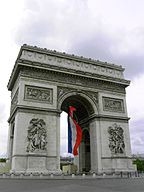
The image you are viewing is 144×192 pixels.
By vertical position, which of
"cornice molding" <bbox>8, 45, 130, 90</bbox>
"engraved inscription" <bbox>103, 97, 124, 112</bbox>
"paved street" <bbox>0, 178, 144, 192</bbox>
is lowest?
"paved street" <bbox>0, 178, 144, 192</bbox>

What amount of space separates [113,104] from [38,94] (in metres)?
10.3

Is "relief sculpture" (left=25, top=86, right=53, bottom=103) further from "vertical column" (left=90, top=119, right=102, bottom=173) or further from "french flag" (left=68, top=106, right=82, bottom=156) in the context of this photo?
"vertical column" (left=90, top=119, right=102, bottom=173)

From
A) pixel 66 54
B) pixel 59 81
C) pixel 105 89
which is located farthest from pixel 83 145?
pixel 66 54

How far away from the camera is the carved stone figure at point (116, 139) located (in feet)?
91.5

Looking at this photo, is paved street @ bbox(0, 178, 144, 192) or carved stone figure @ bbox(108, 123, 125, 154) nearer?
paved street @ bbox(0, 178, 144, 192)

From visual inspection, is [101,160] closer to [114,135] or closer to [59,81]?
[114,135]

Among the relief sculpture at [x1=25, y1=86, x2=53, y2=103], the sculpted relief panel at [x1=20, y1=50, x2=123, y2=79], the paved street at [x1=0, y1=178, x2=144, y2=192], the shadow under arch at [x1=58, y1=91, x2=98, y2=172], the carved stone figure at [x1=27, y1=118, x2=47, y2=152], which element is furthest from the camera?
the shadow under arch at [x1=58, y1=91, x2=98, y2=172]

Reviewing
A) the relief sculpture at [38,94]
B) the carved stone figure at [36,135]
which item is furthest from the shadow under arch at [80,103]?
the carved stone figure at [36,135]

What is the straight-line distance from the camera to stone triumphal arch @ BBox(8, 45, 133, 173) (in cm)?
2388

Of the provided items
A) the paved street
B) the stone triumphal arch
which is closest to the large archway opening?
the stone triumphal arch

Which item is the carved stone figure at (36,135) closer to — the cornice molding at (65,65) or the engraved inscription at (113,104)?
the cornice molding at (65,65)

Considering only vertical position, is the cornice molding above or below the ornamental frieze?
above

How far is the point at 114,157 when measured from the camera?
27297 mm

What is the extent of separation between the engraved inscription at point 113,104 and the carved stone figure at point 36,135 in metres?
8.96
